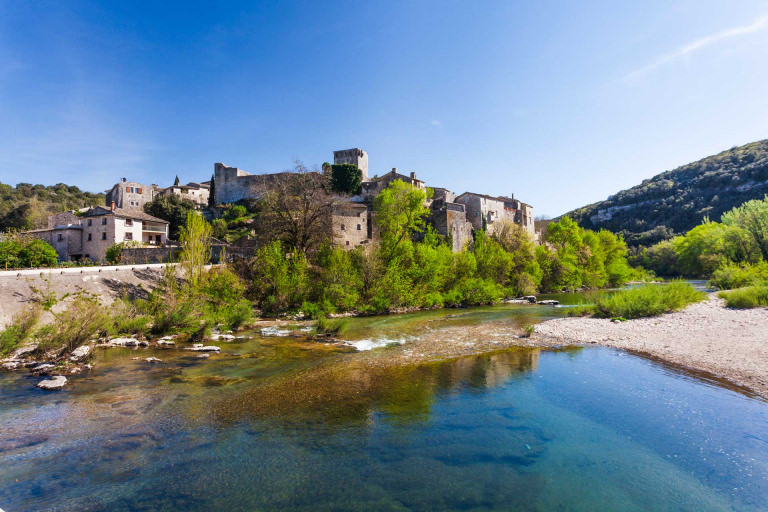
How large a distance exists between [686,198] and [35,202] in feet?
406

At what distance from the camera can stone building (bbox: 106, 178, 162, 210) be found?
62906mm

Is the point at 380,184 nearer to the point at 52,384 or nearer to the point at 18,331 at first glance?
the point at 18,331

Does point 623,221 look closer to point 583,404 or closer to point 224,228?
point 224,228

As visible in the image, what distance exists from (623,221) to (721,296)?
262ft

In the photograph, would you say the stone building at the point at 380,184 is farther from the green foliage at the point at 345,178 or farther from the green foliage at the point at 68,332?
the green foliage at the point at 68,332

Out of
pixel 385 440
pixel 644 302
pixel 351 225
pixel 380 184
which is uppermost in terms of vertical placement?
pixel 380 184

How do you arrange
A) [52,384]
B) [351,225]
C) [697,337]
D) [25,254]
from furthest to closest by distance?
[351,225] → [25,254] → [697,337] → [52,384]

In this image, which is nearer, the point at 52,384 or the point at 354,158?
the point at 52,384

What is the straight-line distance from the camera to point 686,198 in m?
80.6

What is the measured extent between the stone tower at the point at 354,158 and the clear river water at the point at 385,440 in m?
53.6

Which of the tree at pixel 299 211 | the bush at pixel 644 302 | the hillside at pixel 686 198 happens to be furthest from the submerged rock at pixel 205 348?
the hillside at pixel 686 198

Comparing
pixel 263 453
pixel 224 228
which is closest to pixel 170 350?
pixel 263 453

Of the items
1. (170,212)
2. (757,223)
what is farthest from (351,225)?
(757,223)

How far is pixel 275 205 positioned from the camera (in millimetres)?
29969
